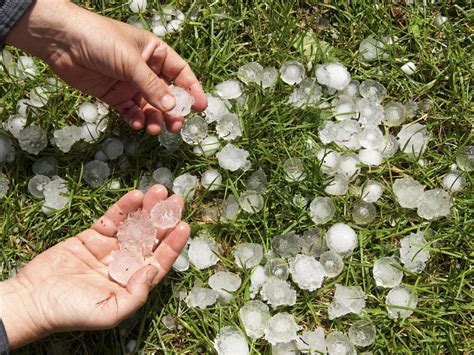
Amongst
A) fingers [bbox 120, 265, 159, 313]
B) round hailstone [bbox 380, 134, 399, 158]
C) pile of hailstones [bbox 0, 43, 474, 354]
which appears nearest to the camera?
fingers [bbox 120, 265, 159, 313]

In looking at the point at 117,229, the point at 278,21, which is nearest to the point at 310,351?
the point at 117,229

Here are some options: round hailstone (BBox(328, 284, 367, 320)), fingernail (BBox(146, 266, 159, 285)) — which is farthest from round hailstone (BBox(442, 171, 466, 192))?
fingernail (BBox(146, 266, 159, 285))

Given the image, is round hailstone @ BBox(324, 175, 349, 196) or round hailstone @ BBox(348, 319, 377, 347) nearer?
round hailstone @ BBox(348, 319, 377, 347)

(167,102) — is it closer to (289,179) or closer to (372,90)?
(289,179)

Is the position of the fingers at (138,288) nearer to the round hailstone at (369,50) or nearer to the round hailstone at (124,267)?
the round hailstone at (124,267)

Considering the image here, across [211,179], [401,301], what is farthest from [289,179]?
[401,301]

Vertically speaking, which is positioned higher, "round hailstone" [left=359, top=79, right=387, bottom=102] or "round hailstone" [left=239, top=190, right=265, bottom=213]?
"round hailstone" [left=359, top=79, right=387, bottom=102]

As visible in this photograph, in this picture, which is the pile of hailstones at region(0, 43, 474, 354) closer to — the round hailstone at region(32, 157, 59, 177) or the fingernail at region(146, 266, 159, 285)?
the round hailstone at region(32, 157, 59, 177)
